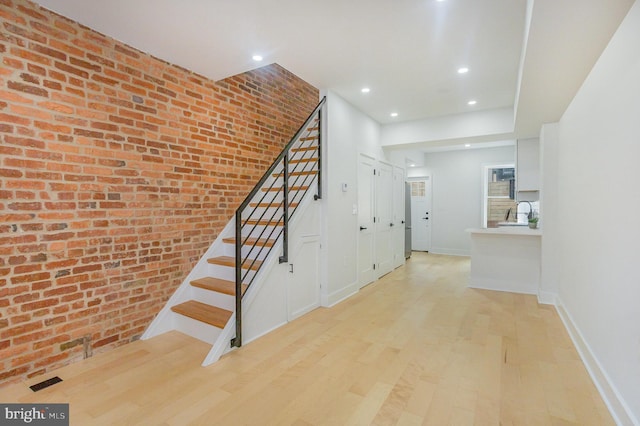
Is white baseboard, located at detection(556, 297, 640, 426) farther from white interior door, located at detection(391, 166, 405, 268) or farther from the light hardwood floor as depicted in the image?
white interior door, located at detection(391, 166, 405, 268)

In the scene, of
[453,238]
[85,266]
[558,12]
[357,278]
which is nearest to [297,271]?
[357,278]

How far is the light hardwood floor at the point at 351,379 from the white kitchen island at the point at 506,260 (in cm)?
120

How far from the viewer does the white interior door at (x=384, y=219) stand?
17.0 ft

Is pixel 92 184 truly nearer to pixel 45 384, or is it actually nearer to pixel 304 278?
pixel 45 384

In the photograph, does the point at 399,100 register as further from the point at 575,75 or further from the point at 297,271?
the point at 297,271

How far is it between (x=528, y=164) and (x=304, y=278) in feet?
13.7

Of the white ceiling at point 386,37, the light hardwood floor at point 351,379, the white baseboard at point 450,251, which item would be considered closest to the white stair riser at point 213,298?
the light hardwood floor at point 351,379

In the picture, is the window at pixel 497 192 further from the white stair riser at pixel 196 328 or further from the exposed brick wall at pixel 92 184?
the white stair riser at pixel 196 328

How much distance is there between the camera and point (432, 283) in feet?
16.3

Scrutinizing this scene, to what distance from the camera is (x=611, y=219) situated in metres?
2.01

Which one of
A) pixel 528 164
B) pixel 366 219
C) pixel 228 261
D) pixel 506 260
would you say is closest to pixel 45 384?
pixel 228 261

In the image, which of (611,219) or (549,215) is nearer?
(611,219)

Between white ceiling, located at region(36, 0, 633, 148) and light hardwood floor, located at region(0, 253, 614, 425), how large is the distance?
2.33 meters

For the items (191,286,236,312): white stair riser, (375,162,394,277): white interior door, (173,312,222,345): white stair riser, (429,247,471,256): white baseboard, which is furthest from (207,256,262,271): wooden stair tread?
(429,247,471,256): white baseboard
